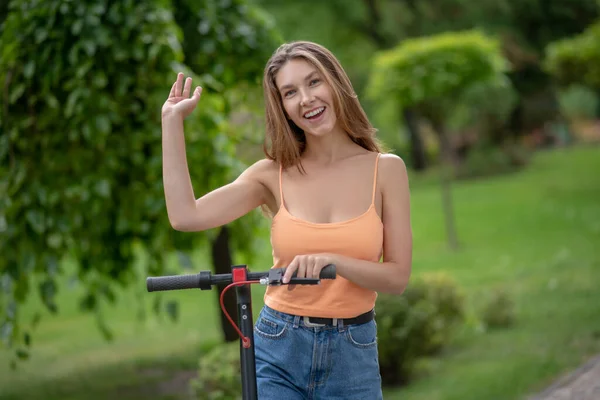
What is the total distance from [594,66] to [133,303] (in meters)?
6.79

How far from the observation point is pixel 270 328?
220 cm

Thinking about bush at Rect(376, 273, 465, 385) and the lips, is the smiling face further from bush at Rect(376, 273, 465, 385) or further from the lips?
bush at Rect(376, 273, 465, 385)

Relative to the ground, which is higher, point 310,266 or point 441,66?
point 441,66

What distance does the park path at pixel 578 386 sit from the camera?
168 inches

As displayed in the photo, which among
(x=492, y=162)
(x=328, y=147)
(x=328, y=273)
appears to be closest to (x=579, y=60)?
(x=492, y=162)

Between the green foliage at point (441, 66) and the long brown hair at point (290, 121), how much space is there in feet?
28.7

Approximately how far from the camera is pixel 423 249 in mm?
11539

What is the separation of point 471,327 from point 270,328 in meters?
4.99

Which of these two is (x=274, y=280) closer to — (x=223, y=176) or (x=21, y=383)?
(x=223, y=176)

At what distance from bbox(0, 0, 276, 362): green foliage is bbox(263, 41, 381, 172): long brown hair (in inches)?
69.1

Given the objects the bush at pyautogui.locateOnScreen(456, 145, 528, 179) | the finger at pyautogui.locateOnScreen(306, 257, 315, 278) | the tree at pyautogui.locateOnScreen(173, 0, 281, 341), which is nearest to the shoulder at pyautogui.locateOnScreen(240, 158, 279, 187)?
the finger at pyautogui.locateOnScreen(306, 257, 315, 278)

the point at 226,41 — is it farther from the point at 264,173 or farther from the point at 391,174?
the point at 391,174

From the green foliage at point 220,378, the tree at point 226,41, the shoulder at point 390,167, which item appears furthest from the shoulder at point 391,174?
the tree at point 226,41

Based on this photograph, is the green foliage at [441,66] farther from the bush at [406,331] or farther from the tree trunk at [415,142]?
the tree trunk at [415,142]
